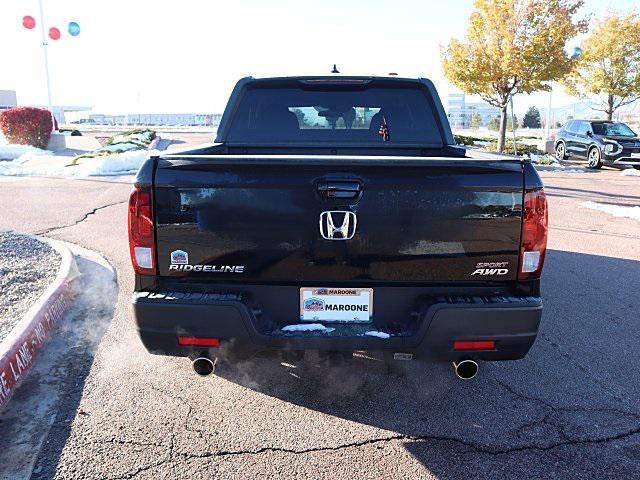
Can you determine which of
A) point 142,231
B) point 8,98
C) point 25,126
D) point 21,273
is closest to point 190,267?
point 142,231

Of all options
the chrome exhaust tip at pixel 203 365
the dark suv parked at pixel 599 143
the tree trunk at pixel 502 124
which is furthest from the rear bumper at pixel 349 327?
the tree trunk at pixel 502 124

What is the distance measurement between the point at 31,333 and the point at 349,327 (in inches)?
99.1

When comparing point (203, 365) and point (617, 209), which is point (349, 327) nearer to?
point (203, 365)

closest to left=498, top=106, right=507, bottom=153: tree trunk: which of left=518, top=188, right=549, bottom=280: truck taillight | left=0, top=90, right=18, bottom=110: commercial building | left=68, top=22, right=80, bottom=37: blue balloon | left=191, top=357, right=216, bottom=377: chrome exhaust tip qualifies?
left=68, top=22, right=80, bottom=37: blue balloon

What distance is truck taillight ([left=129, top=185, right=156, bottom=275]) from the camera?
108 inches

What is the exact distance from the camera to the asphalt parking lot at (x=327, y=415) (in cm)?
271

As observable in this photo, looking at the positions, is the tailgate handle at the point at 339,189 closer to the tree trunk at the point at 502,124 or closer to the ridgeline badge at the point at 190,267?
the ridgeline badge at the point at 190,267

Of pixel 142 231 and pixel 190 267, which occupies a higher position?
pixel 142 231

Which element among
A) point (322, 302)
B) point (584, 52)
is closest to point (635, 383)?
point (322, 302)

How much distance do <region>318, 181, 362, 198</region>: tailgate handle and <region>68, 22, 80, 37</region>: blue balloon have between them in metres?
26.9

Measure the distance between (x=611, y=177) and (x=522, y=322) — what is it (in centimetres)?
1697

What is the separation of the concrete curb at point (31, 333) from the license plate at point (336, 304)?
198cm

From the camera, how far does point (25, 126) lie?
23.6m

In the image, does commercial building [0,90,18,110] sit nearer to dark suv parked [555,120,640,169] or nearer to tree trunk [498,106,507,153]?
tree trunk [498,106,507,153]
